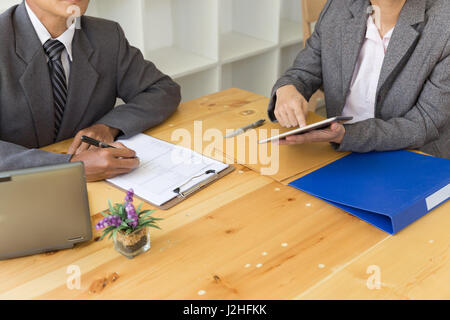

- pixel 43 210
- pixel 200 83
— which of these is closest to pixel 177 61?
pixel 200 83

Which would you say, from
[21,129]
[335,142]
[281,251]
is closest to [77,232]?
[281,251]

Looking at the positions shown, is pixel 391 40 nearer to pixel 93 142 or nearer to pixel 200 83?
pixel 93 142

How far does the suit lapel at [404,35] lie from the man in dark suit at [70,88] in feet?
2.29

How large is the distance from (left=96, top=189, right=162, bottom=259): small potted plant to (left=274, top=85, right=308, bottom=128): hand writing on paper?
0.64 m

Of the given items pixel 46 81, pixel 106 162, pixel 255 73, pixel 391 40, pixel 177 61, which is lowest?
pixel 255 73

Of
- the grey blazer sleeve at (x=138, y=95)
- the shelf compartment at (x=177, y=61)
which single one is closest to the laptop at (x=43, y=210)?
the grey blazer sleeve at (x=138, y=95)

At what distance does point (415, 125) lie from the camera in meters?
1.48

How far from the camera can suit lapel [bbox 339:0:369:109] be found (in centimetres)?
164

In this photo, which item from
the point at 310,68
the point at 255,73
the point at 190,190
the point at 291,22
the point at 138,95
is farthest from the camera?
the point at 291,22

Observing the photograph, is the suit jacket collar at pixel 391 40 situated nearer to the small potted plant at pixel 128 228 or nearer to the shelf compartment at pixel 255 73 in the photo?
the small potted plant at pixel 128 228

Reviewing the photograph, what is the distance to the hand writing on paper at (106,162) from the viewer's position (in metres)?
1.28

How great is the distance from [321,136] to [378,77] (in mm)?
405

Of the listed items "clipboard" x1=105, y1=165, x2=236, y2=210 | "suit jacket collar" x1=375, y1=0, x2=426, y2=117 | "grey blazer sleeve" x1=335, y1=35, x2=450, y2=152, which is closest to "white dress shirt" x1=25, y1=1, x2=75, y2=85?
"clipboard" x1=105, y1=165, x2=236, y2=210
